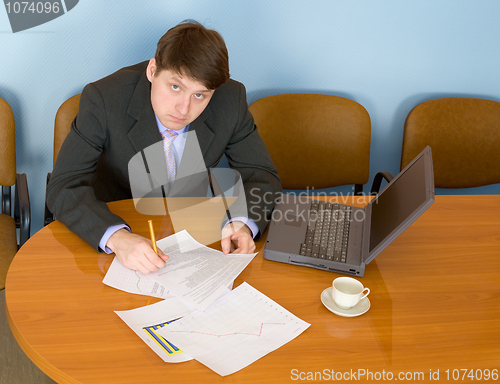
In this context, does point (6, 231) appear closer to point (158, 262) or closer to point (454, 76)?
point (158, 262)

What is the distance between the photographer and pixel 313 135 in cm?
209

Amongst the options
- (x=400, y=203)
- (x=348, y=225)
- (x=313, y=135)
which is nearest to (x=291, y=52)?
(x=313, y=135)

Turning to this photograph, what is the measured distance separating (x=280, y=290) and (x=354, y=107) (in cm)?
124

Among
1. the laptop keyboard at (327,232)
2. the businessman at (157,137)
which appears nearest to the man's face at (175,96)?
the businessman at (157,137)

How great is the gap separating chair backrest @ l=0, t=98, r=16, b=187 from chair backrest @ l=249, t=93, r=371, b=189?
997 millimetres

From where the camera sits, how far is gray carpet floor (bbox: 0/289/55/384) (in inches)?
65.4

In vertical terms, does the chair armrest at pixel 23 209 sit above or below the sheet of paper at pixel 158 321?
below

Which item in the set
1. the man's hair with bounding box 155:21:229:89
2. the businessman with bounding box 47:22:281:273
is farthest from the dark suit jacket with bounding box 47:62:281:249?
the man's hair with bounding box 155:21:229:89

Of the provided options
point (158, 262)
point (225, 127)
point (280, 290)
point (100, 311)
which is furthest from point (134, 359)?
point (225, 127)

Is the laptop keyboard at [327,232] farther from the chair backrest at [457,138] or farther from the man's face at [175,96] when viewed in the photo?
the chair backrest at [457,138]

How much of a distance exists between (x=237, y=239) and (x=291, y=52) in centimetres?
112

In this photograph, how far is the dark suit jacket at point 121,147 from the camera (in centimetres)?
130

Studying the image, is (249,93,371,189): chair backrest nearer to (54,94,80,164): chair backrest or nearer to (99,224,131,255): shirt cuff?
(54,94,80,164): chair backrest

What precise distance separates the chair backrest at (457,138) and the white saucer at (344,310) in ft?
4.26
